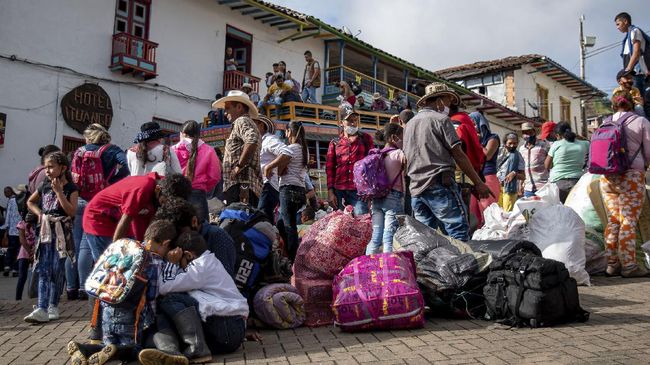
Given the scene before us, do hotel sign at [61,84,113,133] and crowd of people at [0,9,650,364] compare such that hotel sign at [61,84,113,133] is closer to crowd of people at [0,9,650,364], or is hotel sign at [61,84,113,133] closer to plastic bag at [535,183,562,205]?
crowd of people at [0,9,650,364]

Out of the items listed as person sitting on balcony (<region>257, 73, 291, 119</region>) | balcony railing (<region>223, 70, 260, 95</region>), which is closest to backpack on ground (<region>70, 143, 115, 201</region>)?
person sitting on balcony (<region>257, 73, 291, 119</region>)

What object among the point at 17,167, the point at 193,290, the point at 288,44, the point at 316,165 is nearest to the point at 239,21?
the point at 288,44

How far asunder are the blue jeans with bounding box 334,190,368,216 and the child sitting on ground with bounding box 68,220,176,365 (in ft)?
11.3

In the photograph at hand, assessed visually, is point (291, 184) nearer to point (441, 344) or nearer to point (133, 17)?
point (441, 344)

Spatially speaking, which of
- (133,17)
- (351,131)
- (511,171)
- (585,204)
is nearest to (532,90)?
(133,17)

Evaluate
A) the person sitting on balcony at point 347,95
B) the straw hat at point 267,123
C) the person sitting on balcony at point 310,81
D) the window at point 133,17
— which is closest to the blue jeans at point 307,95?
the person sitting on balcony at point 310,81

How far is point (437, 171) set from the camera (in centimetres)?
486

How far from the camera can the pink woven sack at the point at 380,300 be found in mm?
3803

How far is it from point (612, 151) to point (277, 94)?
403 inches

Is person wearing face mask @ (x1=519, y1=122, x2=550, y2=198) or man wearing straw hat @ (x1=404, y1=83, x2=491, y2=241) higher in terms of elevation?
person wearing face mask @ (x1=519, y1=122, x2=550, y2=198)

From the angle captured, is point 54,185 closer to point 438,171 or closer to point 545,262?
point 438,171

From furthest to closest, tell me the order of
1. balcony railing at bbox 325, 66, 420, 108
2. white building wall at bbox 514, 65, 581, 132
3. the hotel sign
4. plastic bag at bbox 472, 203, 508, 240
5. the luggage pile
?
white building wall at bbox 514, 65, 581, 132
balcony railing at bbox 325, 66, 420, 108
the hotel sign
plastic bag at bbox 472, 203, 508, 240
the luggage pile

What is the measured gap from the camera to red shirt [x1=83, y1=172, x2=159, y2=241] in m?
3.82

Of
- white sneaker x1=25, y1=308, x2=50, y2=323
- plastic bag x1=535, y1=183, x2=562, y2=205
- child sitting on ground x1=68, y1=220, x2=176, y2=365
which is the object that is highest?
plastic bag x1=535, y1=183, x2=562, y2=205
